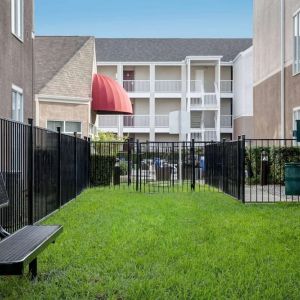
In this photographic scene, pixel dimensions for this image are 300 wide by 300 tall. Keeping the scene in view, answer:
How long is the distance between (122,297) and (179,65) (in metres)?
49.6

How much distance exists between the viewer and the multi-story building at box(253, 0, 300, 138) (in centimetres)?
2561

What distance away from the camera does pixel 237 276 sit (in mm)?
6883

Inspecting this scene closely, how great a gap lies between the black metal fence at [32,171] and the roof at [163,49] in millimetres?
39525

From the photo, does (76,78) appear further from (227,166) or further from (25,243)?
(25,243)

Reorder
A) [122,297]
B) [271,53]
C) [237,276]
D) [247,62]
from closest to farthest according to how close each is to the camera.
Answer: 1. [122,297]
2. [237,276]
3. [271,53]
4. [247,62]

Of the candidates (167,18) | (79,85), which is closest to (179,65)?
(167,18)

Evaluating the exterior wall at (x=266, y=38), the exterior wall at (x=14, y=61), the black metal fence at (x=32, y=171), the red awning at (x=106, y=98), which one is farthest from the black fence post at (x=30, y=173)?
the red awning at (x=106, y=98)

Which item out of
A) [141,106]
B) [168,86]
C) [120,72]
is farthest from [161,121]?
[120,72]

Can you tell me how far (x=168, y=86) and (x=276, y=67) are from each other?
26.7 m

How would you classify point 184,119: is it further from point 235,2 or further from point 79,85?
point 235,2

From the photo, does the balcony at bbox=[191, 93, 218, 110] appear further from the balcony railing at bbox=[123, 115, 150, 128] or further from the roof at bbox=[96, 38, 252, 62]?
the balcony railing at bbox=[123, 115, 150, 128]

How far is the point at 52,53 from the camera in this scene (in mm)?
32250

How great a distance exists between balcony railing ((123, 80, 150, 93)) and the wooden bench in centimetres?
4727

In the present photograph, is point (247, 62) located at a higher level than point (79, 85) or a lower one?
higher
